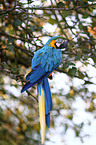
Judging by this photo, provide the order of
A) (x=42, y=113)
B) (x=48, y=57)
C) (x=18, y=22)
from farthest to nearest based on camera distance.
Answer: (x=18, y=22), (x=48, y=57), (x=42, y=113)

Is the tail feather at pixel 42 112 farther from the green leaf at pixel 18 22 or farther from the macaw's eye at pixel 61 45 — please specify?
the green leaf at pixel 18 22

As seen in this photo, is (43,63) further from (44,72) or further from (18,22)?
(18,22)

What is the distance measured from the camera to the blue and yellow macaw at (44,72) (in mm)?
797

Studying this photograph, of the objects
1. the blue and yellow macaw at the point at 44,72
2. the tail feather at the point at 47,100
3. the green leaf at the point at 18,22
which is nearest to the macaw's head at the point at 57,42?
the blue and yellow macaw at the point at 44,72

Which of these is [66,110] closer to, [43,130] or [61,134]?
[61,134]

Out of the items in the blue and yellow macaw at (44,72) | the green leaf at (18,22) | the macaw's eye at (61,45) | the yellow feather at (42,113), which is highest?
the green leaf at (18,22)

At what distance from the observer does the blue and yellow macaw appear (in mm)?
797

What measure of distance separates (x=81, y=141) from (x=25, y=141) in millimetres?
537

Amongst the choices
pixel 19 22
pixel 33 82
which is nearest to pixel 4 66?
pixel 19 22

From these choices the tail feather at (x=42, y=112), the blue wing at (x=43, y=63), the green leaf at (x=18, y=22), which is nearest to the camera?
the tail feather at (x=42, y=112)

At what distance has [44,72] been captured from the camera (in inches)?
33.2

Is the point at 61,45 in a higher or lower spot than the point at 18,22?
lower

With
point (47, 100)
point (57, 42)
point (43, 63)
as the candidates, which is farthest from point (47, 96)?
point (57, 42)

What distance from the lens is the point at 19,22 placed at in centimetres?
118
